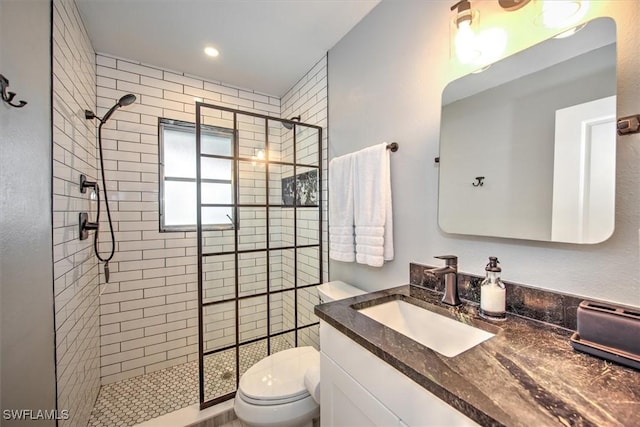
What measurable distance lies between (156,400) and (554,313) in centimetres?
237

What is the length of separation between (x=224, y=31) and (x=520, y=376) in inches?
87.3

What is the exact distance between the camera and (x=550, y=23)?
863mm

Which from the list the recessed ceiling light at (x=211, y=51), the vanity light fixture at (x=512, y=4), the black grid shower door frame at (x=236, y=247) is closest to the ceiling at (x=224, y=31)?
the recessed ceiling light at (x=211, y=51)

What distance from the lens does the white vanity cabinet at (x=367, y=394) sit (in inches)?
23.5

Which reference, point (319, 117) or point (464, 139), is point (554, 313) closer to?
point (464, 139)

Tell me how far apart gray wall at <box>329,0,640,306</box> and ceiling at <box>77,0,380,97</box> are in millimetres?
201

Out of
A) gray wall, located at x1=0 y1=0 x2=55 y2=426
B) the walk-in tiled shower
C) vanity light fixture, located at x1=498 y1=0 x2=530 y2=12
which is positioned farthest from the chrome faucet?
gray wall, located at x1=0 y1=0 x2=55 y2=426

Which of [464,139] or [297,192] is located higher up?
[464,139]

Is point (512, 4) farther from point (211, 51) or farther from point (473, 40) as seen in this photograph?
point (211, 51)

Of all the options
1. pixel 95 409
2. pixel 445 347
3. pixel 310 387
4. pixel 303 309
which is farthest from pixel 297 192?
pixel 95 409

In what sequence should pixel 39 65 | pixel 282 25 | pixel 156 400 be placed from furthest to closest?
pixel 156 400 < pixel 282 25 < pixel 39 65

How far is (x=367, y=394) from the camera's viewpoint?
2.54 feet

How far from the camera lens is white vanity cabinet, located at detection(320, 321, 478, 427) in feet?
1.96

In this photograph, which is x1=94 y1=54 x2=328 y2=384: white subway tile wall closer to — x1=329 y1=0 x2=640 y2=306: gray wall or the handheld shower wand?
the handheld shower wand
